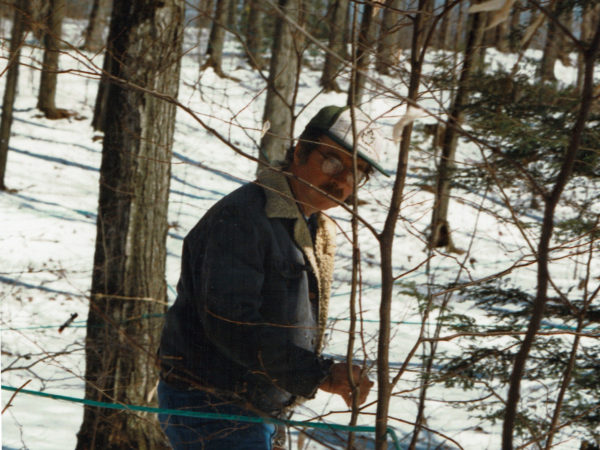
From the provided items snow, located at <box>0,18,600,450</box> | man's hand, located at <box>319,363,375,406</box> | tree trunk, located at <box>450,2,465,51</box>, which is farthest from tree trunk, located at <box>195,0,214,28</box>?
man's hand, located at <box>319,363,375,406</box>

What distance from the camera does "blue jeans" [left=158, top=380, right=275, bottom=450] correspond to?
2.03 meters

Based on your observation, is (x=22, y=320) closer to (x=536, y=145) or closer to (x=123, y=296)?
(x=123, y=296)

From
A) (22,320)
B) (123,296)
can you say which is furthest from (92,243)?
(123,296)

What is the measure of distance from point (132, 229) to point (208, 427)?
2.48 metres

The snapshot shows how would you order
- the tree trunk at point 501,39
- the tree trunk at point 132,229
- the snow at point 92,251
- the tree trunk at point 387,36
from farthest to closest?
the snow at point 92,251
the tree trunk at point 132,229
the tree trunk at point 501,39
the tree trunk at point 387,36

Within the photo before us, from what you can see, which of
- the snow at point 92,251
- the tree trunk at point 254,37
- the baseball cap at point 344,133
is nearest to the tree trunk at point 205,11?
the tree trunk at point 254,37

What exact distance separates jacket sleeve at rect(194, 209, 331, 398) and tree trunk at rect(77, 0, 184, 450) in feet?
7.61

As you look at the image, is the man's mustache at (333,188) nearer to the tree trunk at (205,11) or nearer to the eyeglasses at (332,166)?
the eyeglasses at (332,166)

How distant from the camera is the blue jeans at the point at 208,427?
2.03 m

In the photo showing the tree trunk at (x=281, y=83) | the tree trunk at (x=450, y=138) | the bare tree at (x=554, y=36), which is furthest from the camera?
the tree trunk at (x=281, y=83)

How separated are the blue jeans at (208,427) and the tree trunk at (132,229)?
6.69 feet

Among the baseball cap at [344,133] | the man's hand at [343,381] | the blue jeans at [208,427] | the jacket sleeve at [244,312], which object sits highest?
the baseball cap at [344,133]

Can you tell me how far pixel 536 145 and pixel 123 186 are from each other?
8.52ft

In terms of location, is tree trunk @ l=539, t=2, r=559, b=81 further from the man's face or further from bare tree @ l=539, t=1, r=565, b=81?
the man's face
